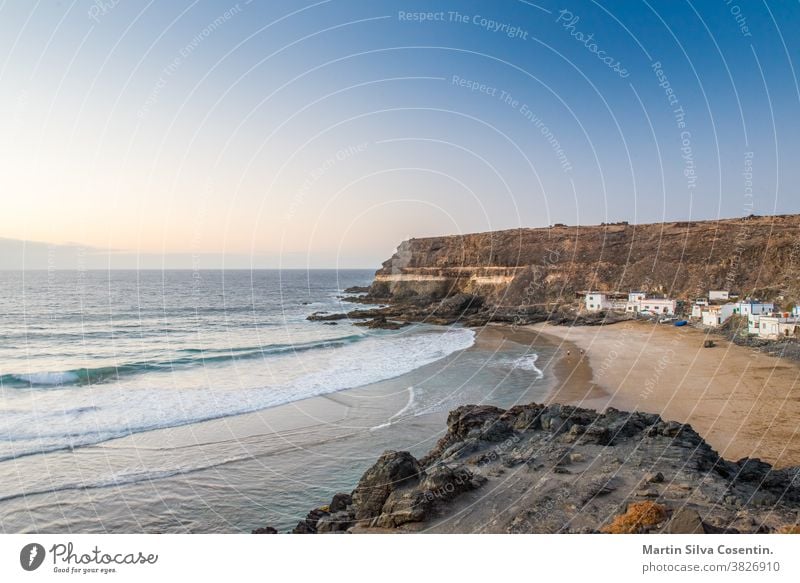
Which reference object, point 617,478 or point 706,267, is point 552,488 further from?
point 706,267

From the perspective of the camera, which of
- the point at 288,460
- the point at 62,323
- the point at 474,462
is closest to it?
the point at 474,462

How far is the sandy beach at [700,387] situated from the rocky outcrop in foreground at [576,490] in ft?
10.1

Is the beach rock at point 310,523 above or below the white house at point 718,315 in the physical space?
below

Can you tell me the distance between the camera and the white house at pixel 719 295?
1773 inches

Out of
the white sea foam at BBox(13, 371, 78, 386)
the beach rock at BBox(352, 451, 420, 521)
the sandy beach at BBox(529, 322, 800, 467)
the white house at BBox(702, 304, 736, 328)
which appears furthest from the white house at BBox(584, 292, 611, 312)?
the beach rock at BBox(352, 451, 420, 521)

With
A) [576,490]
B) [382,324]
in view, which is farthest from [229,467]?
[382,324]

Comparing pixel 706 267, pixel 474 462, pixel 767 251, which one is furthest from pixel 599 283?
pixel 474 462

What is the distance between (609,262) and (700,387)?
4367cm

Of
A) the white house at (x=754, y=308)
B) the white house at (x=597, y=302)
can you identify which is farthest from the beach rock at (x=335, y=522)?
the white house at (x=597, y=302)

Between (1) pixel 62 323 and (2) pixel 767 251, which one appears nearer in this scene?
(1) pixel 62 323

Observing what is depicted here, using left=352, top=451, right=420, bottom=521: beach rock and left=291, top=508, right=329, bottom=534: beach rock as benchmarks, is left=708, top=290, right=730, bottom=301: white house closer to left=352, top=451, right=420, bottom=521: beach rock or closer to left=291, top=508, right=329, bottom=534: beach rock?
left=352, top=451, right=420, bottom=521: beach rock

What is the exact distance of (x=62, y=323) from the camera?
41938mm

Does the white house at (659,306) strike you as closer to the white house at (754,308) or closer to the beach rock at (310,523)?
the white house at (754,308)

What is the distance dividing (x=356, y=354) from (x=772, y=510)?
2514cm
